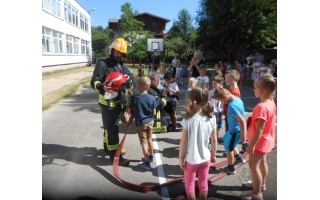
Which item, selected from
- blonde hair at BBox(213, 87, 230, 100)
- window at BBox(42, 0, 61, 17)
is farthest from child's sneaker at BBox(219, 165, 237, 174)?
window at BBox(42, 0, 61, 17)

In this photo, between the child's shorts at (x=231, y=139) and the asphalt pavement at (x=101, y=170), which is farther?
the child's shorts at (x=231, y=139)

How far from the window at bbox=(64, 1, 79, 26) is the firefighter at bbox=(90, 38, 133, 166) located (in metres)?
25.9

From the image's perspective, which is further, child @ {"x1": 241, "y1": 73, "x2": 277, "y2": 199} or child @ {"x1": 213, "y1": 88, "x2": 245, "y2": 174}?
child @ {"x1": 213, "y1": 88, "x2": 245, "y2": 174}

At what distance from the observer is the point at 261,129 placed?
2785 mm

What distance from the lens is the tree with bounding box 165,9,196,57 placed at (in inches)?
1314

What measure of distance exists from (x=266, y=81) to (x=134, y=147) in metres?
2.87

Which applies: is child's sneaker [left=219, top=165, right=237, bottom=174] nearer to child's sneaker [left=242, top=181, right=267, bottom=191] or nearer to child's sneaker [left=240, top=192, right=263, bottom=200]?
child's sneaker [left=242, top=181, right=267, bottom=191]

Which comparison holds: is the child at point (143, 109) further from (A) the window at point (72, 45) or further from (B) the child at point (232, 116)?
(A) the window at point (72, 45)

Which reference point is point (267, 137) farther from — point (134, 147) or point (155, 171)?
point (134, 147)

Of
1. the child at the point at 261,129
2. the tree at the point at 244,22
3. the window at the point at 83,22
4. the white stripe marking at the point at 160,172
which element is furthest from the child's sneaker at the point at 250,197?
the window at the point at 83,22

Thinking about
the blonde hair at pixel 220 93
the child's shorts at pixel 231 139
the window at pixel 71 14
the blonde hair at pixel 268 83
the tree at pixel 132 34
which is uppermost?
the window at pixel 71 14

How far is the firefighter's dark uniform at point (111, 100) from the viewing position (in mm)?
4088

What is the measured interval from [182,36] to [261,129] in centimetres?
3633

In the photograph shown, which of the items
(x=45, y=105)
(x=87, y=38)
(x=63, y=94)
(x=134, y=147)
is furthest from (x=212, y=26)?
(x=87, y=38)
